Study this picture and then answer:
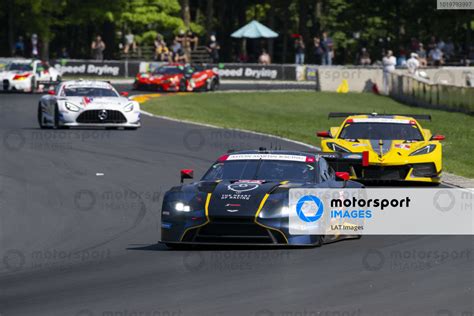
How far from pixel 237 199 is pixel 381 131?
911 centimetres

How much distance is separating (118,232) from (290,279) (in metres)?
4.43

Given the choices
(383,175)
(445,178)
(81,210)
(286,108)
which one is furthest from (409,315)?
(286,108)

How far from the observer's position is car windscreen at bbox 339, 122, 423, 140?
22.5 m

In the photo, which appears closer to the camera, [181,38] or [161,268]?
[161,268]

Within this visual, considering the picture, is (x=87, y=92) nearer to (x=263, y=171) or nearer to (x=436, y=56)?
(x=263, y=171)

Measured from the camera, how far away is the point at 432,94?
144ft

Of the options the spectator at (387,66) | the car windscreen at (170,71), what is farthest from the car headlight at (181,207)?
the spectator at (387,66)

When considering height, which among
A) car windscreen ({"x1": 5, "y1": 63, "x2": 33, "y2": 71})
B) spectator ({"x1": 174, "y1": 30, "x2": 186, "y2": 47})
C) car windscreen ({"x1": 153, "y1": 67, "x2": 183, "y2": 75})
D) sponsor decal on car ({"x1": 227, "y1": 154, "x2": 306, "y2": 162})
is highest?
spectator ({"x1": 174, "y1": 30, "x2": 186, "y2": 47})

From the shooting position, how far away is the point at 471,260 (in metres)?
13.1

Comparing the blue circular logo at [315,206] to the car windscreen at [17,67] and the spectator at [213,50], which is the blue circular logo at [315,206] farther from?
the spectator at [213,50]

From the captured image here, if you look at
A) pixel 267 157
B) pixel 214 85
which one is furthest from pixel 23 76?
pixel 267 157

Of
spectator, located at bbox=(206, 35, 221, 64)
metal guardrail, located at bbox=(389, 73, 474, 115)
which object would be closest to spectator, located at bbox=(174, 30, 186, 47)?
spectator, located at bbox=(206, 35, 221, 64)

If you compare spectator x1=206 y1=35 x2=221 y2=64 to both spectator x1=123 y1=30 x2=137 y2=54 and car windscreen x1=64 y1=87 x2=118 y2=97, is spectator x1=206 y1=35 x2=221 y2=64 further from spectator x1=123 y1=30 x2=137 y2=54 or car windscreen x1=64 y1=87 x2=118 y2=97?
car windscreen x1=64 y1=87 x2=118 y2=97

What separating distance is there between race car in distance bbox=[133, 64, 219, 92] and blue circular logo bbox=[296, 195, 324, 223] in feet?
118
